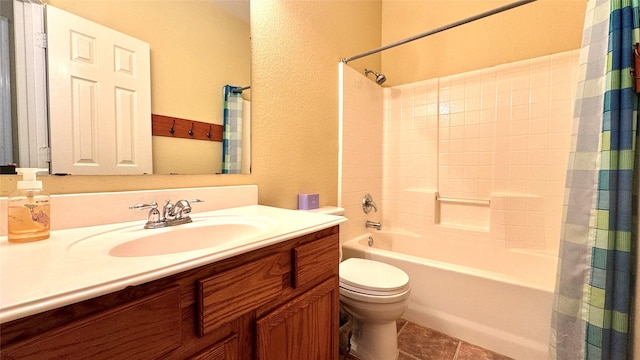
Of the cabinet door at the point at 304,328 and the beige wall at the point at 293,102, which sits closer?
the cabinet door at the point at 304,328

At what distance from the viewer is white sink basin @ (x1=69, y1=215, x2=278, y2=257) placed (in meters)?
0.66

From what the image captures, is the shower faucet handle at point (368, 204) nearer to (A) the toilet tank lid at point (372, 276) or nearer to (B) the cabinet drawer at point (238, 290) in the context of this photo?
(A) the toilet tank lid at point (372, 276)

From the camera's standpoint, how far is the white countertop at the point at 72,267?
1.20 feet

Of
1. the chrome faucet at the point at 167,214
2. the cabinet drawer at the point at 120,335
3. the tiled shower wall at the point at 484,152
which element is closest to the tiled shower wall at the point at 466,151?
the tiled shower wall at the point at 484,152

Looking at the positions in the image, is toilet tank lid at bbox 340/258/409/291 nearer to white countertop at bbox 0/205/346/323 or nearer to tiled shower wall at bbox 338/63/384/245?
tiled shower wall at bbox 338/63/384/245

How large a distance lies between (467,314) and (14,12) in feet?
7.03

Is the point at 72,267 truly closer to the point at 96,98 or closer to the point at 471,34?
the point at 96,98

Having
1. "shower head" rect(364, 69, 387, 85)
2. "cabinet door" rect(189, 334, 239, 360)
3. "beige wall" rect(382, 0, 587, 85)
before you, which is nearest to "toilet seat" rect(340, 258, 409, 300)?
"cabinet door" rect(189, 334, 239, 360)

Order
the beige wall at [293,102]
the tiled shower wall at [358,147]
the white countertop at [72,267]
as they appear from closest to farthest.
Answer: the white countertop at [72,267] → the beige wall at [293,102] → the tiled shower wall at [358,147]

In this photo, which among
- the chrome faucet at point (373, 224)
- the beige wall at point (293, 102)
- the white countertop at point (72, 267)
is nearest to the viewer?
the white countertop at point (72, 267)

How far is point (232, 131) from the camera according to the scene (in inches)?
46.7

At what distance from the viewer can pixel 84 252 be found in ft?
1.85

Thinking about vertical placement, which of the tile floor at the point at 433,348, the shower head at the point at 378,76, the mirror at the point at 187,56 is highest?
the shower head at the point at 378,76

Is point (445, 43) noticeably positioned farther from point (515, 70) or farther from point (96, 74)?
point (96, 74)
